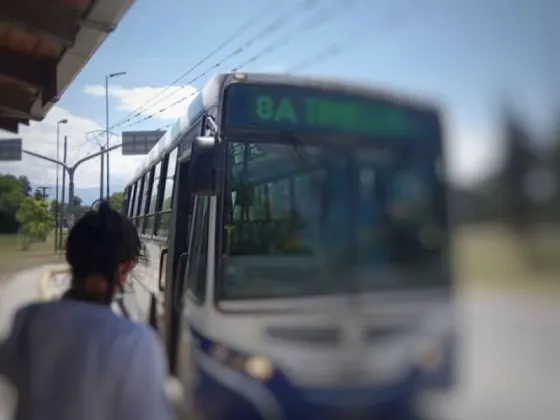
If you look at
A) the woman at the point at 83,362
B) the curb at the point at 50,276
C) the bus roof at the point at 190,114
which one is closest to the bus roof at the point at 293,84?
the bus roof at the point at 190,114

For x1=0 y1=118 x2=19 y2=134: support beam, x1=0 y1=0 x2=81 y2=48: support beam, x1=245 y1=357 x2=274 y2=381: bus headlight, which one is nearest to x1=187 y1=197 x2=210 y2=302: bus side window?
x1=245 y1=357 x2=274 y2=381: bus headlight

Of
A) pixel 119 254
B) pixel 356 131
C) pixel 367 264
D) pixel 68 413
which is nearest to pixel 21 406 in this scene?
pixel 68 413

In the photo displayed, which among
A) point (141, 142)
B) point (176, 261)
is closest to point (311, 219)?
point (176, 261)

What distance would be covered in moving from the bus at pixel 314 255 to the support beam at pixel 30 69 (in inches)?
42.1

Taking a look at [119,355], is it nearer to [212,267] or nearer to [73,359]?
[73,359]

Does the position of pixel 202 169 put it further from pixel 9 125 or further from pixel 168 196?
pixel 9 125

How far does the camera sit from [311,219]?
4.76 m

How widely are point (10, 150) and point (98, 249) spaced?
Result: 362 centimetres

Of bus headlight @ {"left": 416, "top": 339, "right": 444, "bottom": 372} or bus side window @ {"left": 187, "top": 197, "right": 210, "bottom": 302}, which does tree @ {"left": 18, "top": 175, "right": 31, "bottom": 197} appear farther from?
bus headlight @ {"left": 416, "top": 339, "right": 444, "bottom": 372}

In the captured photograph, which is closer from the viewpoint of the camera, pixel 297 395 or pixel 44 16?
pixel 44 16

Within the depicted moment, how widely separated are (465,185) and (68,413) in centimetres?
411

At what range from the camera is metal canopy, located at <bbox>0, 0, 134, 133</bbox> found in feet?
11.9

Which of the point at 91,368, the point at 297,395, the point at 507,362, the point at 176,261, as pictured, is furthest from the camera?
the point at 507,362

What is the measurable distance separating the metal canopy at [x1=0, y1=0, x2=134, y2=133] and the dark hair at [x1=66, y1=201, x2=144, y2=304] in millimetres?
1897
